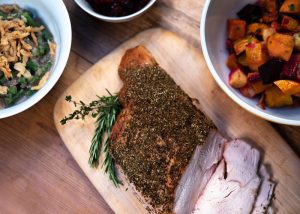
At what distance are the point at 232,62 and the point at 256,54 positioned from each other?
204mm

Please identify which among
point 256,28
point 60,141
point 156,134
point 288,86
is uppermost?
point 256,28

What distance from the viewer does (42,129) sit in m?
2.35

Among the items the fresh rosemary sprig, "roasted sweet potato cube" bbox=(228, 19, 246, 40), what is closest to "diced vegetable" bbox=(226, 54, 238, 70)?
"roasted sweet potato cube" bbox=(228, 19, 246, 40)

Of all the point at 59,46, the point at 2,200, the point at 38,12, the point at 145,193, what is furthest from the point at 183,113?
the point at 2,200

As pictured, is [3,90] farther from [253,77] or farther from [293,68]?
[293,68]

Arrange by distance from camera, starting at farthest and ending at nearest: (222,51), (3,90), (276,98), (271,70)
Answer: (222,51) < (3,90) < (276,98) < (271,70)

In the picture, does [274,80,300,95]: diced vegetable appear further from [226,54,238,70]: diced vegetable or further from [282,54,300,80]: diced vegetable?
[226,54,238,70]: diced vegetable

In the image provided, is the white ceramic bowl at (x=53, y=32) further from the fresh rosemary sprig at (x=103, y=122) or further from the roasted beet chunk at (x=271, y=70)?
the roasted beet chunk at (x=271, y=70)

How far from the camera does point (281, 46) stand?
73.9 inches

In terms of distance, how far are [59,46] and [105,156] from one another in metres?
0.68

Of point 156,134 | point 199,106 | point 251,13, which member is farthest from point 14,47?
point 251,13

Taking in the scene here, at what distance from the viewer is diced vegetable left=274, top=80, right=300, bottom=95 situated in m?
1.86

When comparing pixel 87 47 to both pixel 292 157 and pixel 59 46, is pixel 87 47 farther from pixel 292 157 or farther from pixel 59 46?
pixel 292 157

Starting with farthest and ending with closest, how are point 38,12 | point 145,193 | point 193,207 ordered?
point 38,12
point 193,207
point 145,193
